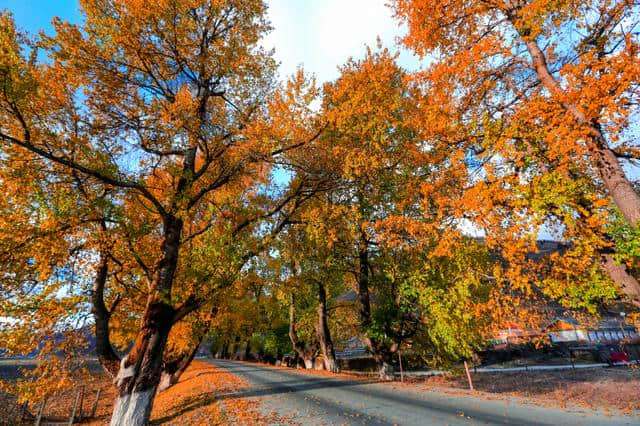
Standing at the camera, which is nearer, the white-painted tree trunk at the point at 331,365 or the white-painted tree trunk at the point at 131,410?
the white-painted tree trunk at the point at 131,410

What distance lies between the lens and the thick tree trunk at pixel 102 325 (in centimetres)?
852

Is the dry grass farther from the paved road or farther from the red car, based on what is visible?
the red car

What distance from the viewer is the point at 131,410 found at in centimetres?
703

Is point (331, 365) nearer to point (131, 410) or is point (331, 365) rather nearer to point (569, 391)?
point (569, 391)

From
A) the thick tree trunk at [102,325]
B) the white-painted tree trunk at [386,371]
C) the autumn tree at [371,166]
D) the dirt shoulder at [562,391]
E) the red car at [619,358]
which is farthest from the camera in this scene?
the red car at [619,358]

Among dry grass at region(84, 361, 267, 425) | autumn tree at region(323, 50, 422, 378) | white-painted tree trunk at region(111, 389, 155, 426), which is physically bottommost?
dry grass at region(84, 361, 267, 425)

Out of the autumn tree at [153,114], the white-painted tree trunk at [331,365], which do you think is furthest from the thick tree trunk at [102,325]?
the white-painted tree trunk at [331,365]

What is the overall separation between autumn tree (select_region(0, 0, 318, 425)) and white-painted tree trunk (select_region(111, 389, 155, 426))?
2 centimetres

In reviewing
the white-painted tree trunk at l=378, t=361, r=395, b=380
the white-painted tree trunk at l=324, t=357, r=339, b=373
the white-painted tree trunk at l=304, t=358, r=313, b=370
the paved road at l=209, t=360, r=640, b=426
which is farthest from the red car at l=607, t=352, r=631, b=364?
the white-painted tree trunk at l=304, t=358, r=313, b=370

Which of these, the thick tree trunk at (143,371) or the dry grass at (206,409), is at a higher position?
the thick tree trunk at (143,371)

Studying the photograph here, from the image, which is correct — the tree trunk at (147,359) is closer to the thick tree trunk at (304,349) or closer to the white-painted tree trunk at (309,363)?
the thick tree trunk at (304,349)

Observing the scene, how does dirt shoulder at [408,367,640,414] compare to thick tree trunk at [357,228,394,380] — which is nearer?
dirt shoulder at [408,367,640,414]

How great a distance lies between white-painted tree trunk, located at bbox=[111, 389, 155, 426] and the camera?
698 cm

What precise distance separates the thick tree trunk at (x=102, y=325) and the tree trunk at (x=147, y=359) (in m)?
1.61
